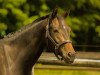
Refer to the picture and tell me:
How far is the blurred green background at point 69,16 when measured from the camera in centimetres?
1384

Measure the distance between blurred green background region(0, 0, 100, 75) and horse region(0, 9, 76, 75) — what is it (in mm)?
8085

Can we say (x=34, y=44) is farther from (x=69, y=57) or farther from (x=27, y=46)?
(x=69, y=57)

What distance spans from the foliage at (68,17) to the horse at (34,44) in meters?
8.76

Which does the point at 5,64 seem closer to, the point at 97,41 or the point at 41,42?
A: the point at 41,42

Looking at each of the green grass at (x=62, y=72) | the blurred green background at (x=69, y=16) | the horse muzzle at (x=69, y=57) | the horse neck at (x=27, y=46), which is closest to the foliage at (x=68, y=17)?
the blurred green background at (x=69, y=16)

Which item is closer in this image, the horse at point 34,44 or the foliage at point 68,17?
the horse at point 34,44

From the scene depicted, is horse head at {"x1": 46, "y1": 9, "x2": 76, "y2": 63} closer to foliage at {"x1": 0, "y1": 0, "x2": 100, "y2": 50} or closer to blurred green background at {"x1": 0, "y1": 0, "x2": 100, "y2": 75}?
blurred green background at {"x1": 0, "y1": 0, "x2": 100, "y2": 75}

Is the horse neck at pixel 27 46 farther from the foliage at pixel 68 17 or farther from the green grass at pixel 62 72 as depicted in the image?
the foliage at pixel 68 17

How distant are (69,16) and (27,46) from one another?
1045 cm

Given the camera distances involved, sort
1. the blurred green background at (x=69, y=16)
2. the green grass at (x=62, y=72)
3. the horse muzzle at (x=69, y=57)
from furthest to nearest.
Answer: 1. the blurred green background at (x=69, y=16)
2. the green grass at (x=62, y=72)
3. the horse muzzle at (x=69, y=57)

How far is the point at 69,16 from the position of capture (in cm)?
1520

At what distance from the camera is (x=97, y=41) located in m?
15.7

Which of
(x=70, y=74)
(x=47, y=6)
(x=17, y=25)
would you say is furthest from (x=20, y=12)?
(x=70, y=74)

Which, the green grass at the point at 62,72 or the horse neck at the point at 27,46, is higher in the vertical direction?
the horse neck at the point at 27,46
